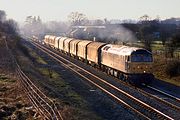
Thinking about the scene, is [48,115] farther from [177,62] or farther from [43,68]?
[43,68]

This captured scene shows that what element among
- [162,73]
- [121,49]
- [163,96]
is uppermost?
[121,49]

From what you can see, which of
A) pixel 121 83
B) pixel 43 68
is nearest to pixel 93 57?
pixel 43 68

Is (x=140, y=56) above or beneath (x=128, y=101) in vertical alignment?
above

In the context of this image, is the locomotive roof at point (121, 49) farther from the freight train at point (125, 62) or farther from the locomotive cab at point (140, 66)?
the locomotive cab at point (140, 66)

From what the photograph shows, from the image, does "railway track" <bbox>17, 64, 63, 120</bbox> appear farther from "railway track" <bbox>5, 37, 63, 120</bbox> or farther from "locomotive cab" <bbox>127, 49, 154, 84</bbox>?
"locomotive cab" <bbox>127, 49, 154, 84</bbox>

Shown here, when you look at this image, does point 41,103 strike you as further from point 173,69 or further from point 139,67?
point 173,69

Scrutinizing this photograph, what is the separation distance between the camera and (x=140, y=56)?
1244 inches

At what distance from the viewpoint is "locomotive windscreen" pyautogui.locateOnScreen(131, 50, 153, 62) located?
31.5 m

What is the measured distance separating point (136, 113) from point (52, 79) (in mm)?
15491

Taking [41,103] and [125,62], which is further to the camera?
[125,62]

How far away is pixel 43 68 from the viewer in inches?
1795

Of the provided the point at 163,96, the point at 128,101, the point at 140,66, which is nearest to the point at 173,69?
the point at 140,66

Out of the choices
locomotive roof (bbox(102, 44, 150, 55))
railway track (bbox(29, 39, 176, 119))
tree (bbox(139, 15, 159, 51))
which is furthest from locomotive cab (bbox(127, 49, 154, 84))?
tree (bbox(139, 15, 159, 51))

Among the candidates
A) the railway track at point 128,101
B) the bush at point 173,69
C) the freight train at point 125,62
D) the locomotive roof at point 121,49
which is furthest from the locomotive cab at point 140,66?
the bush at point 173,69
